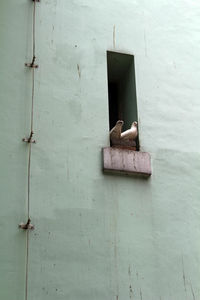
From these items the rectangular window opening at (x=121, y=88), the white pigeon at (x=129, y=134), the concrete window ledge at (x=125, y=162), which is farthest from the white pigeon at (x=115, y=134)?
the rectangular window opening at (x=121, y=88)

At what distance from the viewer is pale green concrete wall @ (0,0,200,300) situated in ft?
31.8

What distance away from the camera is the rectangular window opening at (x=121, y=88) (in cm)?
1212

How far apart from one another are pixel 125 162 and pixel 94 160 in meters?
0.55

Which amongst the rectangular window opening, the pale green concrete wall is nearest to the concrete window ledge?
the pale green concrete wall

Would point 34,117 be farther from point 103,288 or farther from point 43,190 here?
point 103,288

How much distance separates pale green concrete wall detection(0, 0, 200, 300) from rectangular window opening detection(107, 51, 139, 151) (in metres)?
0.19

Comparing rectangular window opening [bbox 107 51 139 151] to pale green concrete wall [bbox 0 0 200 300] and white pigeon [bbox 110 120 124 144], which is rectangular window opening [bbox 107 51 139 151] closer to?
pale green concrete wall [bbox 0 0 200 300]

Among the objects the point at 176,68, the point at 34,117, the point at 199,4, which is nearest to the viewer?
the point at 34,117

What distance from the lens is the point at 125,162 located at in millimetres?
10859

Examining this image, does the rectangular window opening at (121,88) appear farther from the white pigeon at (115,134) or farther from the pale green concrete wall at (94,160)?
the white pigeon at (115,134)

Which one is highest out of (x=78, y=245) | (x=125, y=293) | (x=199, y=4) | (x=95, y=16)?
(x=199, y=4)

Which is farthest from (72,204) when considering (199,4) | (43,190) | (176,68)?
(199,4)

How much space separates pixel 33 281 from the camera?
30.8 feet

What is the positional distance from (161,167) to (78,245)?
2.27 meters
